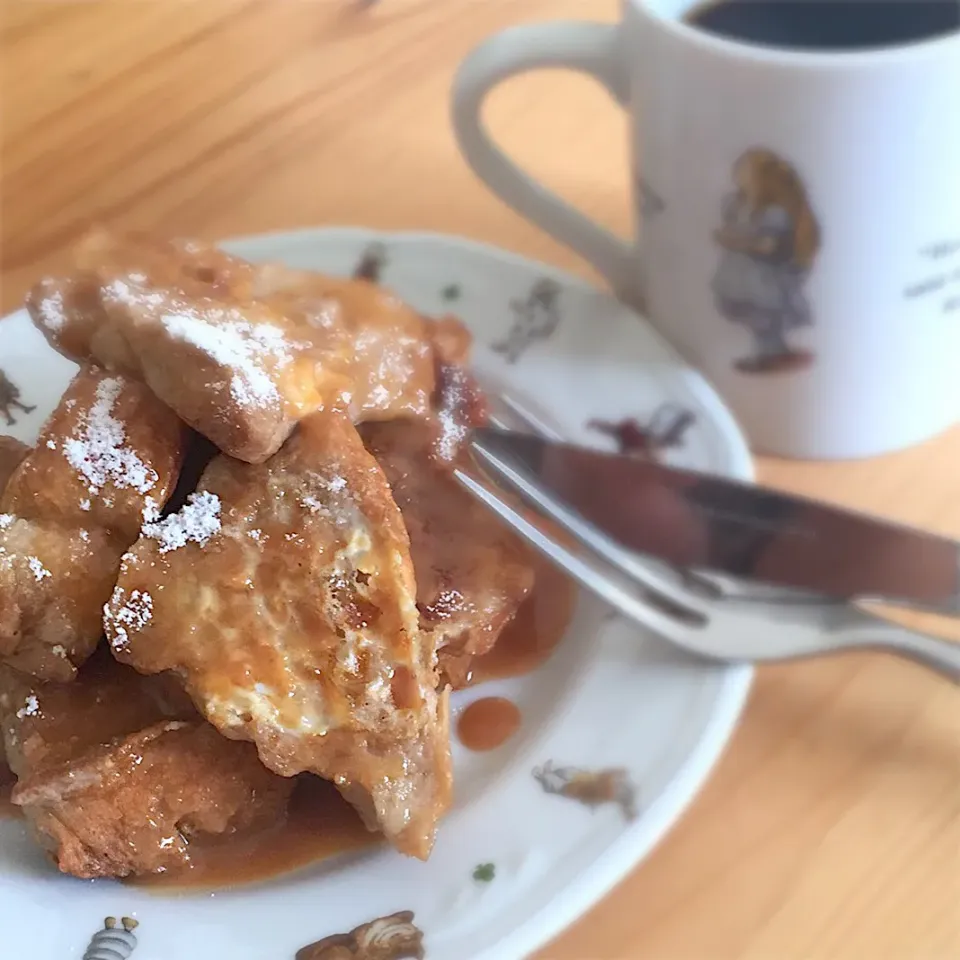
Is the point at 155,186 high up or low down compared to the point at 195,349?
down

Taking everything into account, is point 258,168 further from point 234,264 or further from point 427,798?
point 427,798

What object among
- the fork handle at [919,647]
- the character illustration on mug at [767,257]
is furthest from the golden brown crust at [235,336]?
the fork handle at [919,647]

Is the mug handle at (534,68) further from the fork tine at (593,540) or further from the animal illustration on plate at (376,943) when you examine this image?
the animal illustration on plate at (376,943)

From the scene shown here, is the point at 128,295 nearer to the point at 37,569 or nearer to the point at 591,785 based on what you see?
the point at 37,569

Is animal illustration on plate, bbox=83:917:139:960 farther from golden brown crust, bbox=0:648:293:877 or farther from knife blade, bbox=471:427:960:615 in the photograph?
knife blade, bbox=471:427:960:615

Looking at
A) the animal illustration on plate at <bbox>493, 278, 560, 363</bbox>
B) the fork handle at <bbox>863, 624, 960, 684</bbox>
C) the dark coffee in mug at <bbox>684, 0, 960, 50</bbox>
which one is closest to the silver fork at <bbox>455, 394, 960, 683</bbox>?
the fork handle at <bbox>863, 624, 960, 684</bbox>

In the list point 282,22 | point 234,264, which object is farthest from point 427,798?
point 282,22
